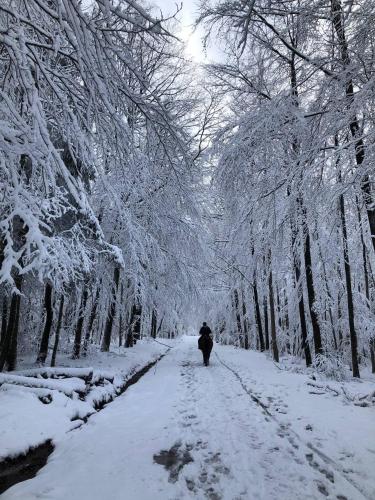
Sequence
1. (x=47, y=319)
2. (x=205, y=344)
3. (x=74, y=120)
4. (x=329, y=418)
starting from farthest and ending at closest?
(x=205, y=344) → (x=47, y=319) → (x=329, y=418) → (x=74, y=120)

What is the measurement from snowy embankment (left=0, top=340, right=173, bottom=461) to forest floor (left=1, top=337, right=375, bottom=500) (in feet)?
1.01

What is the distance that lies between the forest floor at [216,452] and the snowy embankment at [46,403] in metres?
0.31

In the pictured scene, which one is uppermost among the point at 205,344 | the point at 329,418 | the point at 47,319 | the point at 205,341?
the point at 47,319

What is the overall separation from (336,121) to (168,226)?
9.54m

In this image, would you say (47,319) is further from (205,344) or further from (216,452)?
(216,452)

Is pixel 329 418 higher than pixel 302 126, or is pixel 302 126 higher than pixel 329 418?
pixel 302 126

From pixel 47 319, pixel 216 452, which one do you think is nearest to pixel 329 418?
pixel 216 452

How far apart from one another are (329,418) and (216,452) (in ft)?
8.02

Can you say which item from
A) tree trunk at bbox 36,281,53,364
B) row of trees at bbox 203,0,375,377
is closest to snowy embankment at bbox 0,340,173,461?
tree trunk at bbox 36,281,53,364

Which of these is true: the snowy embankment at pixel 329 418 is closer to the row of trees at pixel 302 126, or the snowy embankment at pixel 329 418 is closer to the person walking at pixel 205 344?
the row of trees at pixel 302 126

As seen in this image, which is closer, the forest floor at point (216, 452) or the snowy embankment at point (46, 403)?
the forest floor at point (216, 452)

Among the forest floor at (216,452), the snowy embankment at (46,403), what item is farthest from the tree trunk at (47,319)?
the forest floor at (216,452)

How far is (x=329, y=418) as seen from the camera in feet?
18.9

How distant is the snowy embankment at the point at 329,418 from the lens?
12.9 ft
